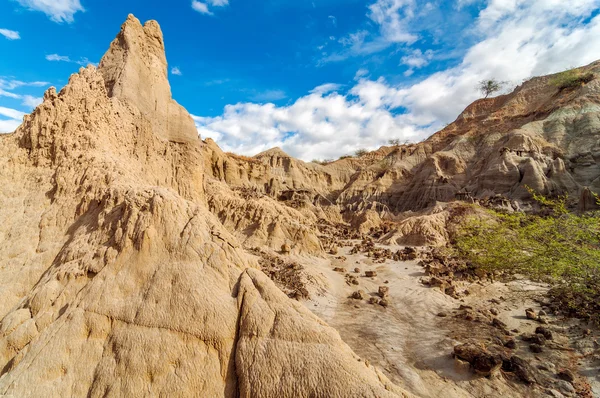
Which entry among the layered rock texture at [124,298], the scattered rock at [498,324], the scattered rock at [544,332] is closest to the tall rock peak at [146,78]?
the layered rock texture at [124,298]

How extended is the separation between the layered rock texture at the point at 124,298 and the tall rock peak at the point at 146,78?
156 inches

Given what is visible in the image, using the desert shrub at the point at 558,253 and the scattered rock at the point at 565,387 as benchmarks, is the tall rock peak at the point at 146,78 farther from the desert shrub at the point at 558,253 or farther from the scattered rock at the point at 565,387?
the scattered rock at the point at 565,387

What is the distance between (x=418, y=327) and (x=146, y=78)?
1527 centimetres

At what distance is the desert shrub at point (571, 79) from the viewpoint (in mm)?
42094

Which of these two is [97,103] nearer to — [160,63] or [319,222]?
[160,63]

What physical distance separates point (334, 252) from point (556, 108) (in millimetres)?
42192

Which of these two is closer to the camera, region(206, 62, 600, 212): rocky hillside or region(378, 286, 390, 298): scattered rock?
region(378, 286, 390, 298): scattered rock

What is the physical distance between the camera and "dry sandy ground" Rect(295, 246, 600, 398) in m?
6.45

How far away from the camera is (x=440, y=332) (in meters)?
9.03

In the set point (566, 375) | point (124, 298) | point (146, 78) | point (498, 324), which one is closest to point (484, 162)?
point (498, 324)

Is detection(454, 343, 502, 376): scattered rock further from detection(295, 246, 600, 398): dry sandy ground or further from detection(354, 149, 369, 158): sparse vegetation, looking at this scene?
detection(354, 149, 369, 158): sparse vegetation

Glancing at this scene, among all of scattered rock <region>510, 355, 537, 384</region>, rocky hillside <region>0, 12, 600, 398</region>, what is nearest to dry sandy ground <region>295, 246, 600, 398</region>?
rocky hillside <region>0, 12, 600, 398</region>

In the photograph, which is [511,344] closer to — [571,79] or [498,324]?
[498,324]

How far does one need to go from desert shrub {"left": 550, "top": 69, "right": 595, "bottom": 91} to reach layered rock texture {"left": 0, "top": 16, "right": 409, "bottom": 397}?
189 ft
